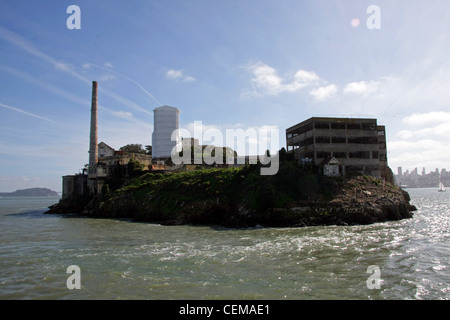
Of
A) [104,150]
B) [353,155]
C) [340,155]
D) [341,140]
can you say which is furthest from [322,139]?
[104,150]

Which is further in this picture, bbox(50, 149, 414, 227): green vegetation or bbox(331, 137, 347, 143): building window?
bbox(331, 137, 347, 143): building window

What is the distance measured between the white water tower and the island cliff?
154 feet

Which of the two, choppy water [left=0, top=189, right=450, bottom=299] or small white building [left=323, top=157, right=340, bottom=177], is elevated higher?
small white building [left=323, top=157, right=340, bottom=177]

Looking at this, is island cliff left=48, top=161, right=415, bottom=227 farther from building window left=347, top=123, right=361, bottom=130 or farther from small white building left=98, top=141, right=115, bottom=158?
small white building left=98, top=141, right=115, bottom=158

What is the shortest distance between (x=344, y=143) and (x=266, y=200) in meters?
26.3

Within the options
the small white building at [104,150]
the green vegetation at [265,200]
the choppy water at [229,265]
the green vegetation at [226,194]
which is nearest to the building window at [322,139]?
the green vegetation at [265,200]

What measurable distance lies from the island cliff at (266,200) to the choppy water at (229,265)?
8391 millimetres

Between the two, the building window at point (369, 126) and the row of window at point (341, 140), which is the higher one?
the building window at point (369, 126)

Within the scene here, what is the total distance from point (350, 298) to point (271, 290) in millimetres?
3429

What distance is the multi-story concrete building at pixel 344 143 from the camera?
5669cm

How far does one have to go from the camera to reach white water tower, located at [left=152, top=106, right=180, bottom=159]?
3917 inches

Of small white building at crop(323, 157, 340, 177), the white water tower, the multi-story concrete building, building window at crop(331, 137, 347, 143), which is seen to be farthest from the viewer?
the white water tower

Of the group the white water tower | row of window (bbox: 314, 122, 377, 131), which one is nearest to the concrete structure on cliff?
the white water tower

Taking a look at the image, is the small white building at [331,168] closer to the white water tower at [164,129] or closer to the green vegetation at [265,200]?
the green vegetation at [265,200]
